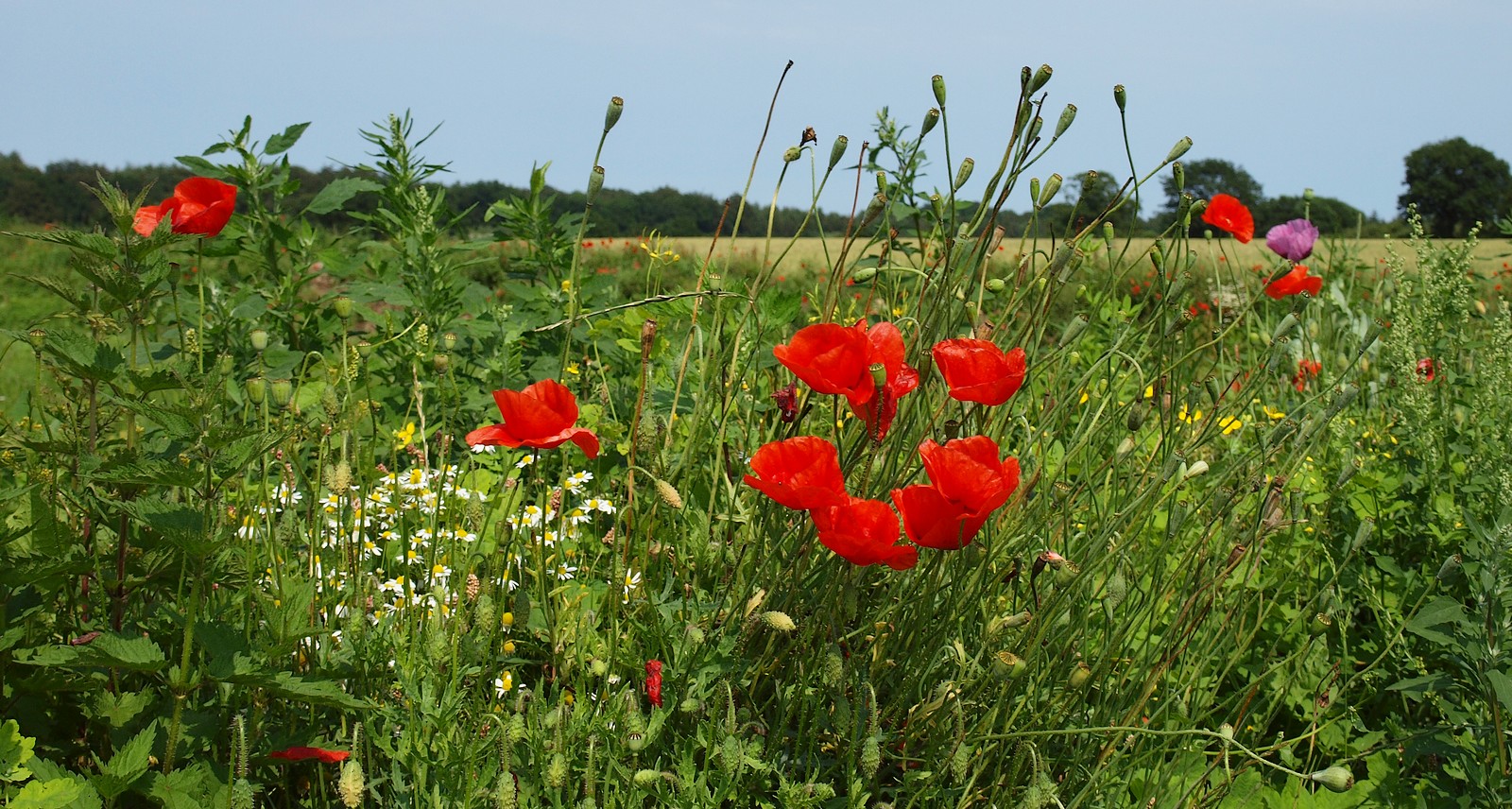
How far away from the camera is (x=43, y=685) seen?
142cm

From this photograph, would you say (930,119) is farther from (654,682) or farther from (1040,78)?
(654,682)

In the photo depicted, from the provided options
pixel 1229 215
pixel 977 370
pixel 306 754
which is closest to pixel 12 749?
pixel 306 754

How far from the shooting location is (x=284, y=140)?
2.80 meters

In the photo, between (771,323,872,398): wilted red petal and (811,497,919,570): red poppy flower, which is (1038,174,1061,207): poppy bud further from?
(811,497,919,570): red poppy flower

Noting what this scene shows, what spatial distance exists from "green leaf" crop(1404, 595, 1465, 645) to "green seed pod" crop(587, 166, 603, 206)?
4.56 ft

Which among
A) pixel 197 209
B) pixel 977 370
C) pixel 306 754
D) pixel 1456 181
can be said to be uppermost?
pixel 1456 181

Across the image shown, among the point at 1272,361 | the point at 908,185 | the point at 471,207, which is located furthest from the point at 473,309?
the point at 1272,361

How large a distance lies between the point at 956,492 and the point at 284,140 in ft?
7.66

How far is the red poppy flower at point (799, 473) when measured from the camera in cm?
119

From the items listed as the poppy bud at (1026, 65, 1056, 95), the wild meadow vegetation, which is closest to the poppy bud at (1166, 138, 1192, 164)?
the wild meadow vegetation

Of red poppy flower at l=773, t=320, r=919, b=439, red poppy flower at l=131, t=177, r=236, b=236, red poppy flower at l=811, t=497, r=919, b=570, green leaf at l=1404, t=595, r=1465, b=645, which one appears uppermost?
red poppy flower at l=131, t=177, r=236, b=236

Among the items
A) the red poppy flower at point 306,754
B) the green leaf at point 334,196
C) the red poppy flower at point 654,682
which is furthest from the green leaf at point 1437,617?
the green leaf at point 334,196

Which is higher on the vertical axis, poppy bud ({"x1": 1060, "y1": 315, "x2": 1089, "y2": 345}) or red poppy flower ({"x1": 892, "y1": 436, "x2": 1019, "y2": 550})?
poppy bud ({"x1": 1060, "y1": 315, "x2": 1089, "y2": 345})

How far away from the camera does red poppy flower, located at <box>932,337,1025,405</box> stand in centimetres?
126
